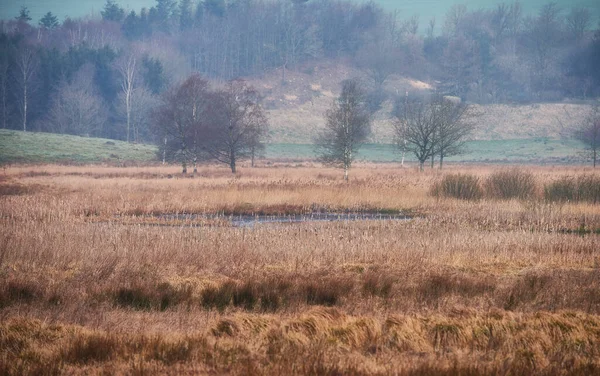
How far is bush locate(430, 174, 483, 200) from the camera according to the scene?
32625mm

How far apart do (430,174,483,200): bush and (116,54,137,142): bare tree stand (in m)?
61.5

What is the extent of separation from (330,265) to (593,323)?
653cm

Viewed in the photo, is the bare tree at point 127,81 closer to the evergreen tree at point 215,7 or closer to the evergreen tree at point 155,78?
the evergreen tree at point 155,78

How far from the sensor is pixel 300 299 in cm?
1320

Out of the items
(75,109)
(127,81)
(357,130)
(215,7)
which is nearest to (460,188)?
(357,130)

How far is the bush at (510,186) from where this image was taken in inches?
1281

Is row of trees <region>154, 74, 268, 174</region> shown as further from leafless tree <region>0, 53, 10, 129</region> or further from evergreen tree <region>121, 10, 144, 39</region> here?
evergreen tree <region>121, 10, 144, 39</region>

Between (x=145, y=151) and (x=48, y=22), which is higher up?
(x=48, y=22)

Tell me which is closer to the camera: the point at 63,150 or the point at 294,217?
the point at 294,217

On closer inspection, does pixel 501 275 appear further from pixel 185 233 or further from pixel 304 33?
pixel 304 33

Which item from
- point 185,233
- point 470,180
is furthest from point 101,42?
point 185,233

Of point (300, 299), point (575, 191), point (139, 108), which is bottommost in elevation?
point (300, 299)

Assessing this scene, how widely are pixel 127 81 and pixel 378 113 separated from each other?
1566 inches

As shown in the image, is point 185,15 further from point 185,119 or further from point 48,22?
point 185,119
